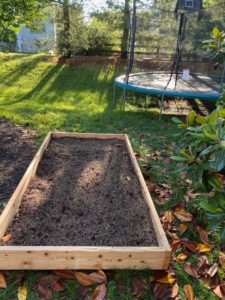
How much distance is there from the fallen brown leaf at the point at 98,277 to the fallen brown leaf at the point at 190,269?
0.59 m

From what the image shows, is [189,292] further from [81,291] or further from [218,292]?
[81,291]

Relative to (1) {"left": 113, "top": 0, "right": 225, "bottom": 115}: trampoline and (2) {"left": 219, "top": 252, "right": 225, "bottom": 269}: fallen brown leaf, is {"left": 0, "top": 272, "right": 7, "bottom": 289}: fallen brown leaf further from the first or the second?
(1) {"left": 113, "top": 0, "right": 225, "bottom": 115}: trampoline

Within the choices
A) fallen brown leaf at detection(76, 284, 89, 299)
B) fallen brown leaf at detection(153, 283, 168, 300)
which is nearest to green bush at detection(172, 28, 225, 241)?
fallen brown leaf at detection(153, 283, 168, 300)

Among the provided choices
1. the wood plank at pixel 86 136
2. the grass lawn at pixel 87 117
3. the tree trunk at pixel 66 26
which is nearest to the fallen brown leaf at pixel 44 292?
the grass lawn at pixel 87 117

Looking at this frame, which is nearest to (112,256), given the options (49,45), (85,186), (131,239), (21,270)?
(131,239)

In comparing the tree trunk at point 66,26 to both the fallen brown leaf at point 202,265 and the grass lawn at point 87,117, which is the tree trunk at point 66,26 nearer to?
the grass lawn at point 87,117

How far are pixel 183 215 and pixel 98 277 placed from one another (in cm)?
104

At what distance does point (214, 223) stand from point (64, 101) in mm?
6207

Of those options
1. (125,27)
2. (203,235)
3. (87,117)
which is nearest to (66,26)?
(125,27)

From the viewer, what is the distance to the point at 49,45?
40.1ft

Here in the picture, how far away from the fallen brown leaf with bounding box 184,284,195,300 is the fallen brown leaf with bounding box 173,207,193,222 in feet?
2.31

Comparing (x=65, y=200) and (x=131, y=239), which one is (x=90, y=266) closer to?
(x=131, y=239)

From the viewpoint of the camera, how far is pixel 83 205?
2434 mm

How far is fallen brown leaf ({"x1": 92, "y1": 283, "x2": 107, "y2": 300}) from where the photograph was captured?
1.68m
